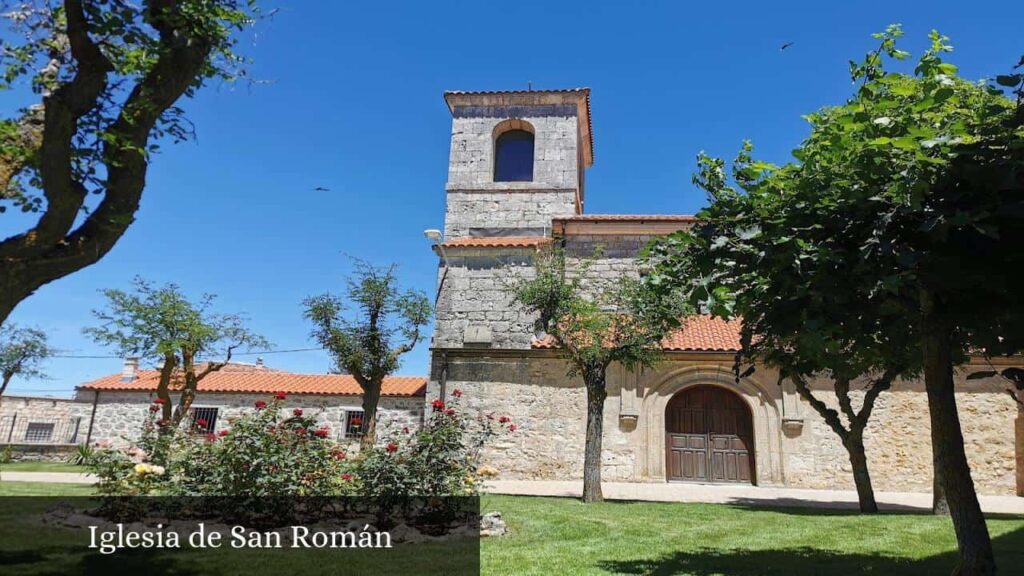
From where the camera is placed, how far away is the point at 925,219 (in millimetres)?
4289

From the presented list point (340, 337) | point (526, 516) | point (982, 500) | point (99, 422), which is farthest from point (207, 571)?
point (99, 422)

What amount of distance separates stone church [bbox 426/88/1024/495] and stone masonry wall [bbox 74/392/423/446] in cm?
533

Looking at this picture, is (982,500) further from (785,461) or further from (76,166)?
(76,166)

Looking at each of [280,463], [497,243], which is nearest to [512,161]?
[497,243]

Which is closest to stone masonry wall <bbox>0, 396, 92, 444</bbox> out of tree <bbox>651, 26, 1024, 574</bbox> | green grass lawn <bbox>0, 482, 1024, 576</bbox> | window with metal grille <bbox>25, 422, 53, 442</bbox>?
window with metal grille <bbox>25, 422, 53, 442</bbox>

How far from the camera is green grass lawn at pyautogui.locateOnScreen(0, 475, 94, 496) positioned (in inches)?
407

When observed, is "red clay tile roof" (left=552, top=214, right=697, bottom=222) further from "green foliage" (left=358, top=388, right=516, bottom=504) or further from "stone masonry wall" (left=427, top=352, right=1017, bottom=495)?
"green foliage" (left=358, top=388, right=516, bottom=504)

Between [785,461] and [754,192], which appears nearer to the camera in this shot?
[754,192]

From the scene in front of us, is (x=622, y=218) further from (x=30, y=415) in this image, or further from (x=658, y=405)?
(x=30, y=415)

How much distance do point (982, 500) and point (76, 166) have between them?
17395 mm

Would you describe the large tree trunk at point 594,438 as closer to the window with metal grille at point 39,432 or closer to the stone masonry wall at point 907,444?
the stone masonry wall at point 907,444

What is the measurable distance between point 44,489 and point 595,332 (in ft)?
34.9

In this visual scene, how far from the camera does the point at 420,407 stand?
867 inches

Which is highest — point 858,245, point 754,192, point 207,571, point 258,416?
point 754,192
